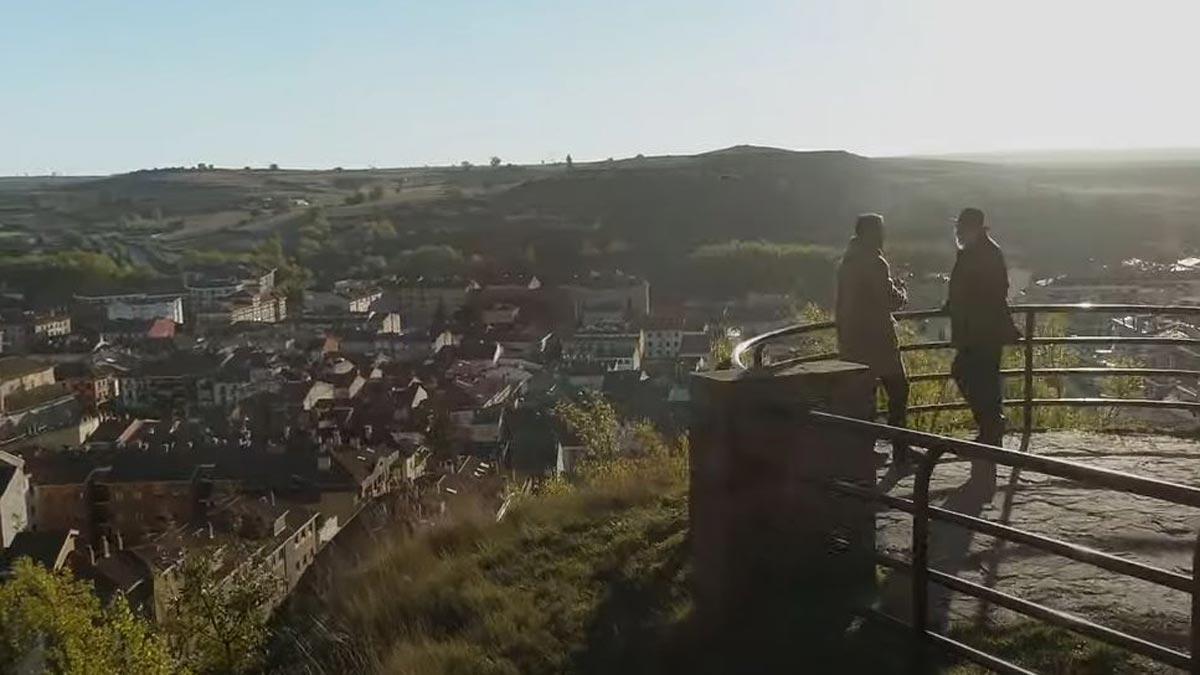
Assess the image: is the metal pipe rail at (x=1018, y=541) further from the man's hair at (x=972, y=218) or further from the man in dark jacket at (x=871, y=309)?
the man's hair at (x=972, y=218)

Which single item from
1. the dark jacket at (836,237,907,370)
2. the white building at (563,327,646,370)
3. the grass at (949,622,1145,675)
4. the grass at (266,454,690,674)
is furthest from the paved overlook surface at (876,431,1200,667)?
the white building at (563,327,646,370)

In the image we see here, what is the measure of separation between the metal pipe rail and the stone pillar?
6.0 inches

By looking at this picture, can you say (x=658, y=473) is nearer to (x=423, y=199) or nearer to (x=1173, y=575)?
(x=1173, y=575)

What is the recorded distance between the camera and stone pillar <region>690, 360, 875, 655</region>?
4.81 m

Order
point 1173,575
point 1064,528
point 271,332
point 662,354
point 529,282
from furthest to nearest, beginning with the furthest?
point 529,282
point 271,332
point 662,354
point 1064,528
point 1173,575

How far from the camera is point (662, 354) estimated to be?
5984 cm

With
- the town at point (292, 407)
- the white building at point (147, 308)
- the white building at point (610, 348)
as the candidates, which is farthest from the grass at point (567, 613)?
the white building at point (147, 308)

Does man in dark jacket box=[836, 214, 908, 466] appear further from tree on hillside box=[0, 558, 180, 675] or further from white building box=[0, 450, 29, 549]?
white building box=[0, 450, 29, 549]

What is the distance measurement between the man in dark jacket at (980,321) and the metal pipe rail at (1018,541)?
2634 mm

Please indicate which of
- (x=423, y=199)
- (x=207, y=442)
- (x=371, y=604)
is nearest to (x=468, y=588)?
(x=371, y=604)

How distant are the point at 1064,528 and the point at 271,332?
71.7 metres

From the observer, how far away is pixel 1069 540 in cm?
575

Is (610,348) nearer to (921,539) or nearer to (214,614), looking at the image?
(214,614)

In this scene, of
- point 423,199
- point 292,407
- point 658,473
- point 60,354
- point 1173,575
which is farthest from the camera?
point 423,199
